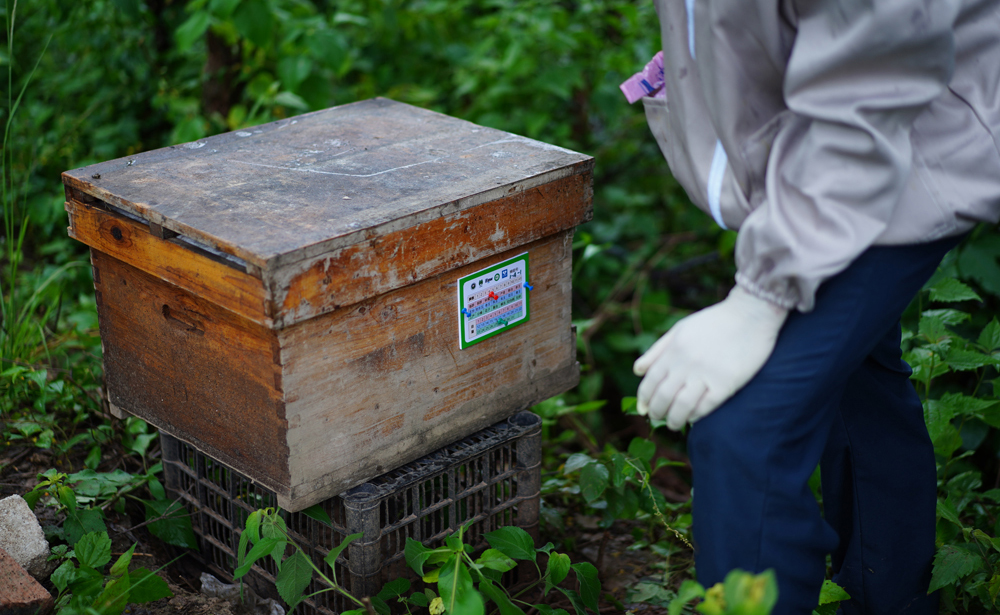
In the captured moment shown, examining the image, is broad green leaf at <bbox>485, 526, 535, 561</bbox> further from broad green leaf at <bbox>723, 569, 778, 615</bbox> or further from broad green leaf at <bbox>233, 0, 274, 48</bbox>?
broad green leaf at <bbox>233, 0, 274, 48</bbox>

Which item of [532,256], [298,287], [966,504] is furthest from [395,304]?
[966,504]

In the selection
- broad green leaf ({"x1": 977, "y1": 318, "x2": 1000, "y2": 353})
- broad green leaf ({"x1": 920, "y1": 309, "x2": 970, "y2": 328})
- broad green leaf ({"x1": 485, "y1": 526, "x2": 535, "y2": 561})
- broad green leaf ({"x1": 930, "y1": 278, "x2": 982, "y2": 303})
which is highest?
broad green leaf ({"x1": 930, "y1": 278, "x2": 982, "y2": 303})

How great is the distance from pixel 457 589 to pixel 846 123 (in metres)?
0.95

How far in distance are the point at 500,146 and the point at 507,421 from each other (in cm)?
61

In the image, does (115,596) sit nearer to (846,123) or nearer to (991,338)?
(846,123)

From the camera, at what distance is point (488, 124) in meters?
3.37

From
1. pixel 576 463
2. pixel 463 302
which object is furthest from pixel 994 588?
pixel 463 302

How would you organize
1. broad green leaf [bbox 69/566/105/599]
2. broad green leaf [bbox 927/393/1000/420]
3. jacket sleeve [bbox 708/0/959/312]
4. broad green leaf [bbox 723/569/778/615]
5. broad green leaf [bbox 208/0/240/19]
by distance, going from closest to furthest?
broad green leaf [bbox 723/569/778/615] → jacket sleeve [bbox 708/0/959/312] → broad green leaf [bbox 69/566/105/599] → broad green leaf [bbox 927/393/1000/420] → broad green leaf [bbox 208/0/240/19]

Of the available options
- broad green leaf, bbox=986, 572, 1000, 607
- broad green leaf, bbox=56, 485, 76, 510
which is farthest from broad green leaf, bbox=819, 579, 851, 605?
broad green leaf, bbox=56, 485, 76, 510

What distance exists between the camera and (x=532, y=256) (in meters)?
1.83

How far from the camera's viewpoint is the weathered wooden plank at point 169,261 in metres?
1.45

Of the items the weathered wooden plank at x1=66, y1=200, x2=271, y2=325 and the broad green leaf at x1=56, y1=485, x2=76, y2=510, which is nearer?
the weathered wooden plank at x1=66, y1=200, x2=271, y2=325

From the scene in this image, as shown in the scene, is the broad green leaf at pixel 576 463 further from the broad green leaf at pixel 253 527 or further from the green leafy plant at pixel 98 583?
the green leafy plant at pixel 98 583

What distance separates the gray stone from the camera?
1.71m
